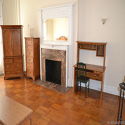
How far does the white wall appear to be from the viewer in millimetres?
3209

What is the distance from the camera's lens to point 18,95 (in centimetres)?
346

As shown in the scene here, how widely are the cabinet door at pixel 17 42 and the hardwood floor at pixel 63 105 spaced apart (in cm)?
120

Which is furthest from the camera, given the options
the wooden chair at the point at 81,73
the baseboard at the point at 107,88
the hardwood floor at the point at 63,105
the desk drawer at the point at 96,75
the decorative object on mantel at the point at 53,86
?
the decorative object on mantel at the point at 53,86

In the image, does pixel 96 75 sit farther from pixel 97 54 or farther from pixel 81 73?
pixel 97 54

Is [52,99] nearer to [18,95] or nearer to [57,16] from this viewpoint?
[18,95]

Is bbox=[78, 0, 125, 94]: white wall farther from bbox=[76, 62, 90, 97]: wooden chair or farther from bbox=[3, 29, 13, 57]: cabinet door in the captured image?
bbox=[3, 29, 13, 57]: cabinet door

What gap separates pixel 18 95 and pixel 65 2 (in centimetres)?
302

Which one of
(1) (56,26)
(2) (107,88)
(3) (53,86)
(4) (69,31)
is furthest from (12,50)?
(2) (107,88)

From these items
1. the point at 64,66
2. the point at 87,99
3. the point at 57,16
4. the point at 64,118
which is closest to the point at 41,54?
the point at 64,66

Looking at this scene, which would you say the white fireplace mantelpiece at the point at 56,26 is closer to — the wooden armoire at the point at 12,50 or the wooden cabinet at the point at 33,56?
the wooden cabinet at the point at 33,56


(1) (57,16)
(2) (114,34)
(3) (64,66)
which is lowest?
(3) (64,66)

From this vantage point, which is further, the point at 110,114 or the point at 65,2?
the point at 65,2

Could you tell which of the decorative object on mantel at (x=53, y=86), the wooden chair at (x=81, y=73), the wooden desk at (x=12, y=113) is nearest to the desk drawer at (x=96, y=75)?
the wooden chair at (x=81, y=73)

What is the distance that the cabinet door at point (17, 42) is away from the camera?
4424mm
